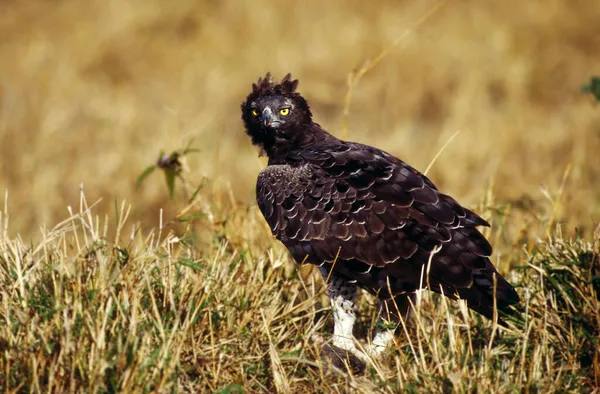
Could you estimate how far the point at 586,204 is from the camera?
7.10 m

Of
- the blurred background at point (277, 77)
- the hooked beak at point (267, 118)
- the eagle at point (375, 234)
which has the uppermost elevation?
the blurred background at point (277, 77)

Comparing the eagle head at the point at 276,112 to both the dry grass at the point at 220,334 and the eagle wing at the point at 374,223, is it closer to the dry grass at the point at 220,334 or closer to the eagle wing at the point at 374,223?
the eagle wing at the point at 374,223

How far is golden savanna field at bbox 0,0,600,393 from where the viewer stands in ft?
11.3

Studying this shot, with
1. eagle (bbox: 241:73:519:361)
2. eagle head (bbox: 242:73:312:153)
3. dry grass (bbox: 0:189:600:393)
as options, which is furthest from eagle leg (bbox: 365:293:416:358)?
eagle head (bbox: 242:73:312:153)

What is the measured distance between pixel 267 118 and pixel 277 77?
552 centimetres

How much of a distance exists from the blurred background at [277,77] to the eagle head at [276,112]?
94.5 inches

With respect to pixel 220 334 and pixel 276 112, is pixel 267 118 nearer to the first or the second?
pixel 276 112

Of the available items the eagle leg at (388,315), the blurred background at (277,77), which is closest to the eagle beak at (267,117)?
the eagle leg at (388,315)

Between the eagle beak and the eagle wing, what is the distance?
1.21 feet

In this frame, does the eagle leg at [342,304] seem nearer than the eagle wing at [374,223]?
No

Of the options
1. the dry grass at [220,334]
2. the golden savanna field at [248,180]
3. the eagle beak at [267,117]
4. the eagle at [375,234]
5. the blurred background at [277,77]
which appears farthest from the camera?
the blurred background at [277,77]

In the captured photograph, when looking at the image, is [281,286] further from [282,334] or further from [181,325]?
[181,325]

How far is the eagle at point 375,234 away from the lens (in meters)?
3.90

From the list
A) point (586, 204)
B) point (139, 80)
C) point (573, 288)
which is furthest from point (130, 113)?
point (573, 288)
